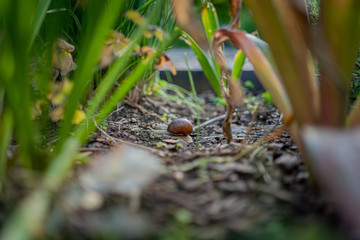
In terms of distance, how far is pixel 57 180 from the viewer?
1.81 feet

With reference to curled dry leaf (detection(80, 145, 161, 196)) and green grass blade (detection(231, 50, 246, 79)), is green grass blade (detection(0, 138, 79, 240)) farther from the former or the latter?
green grass blade (detection(231, 50, 246, 79))

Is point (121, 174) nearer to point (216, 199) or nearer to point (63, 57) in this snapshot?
point (216, 199)

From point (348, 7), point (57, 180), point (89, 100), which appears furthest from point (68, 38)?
point (348, 7)

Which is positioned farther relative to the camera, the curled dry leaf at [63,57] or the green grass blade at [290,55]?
the curled dry leaf at [63,57]

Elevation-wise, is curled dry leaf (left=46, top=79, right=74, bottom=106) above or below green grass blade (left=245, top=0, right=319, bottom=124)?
below

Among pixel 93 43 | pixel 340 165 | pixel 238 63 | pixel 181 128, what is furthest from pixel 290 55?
pixel 238 63

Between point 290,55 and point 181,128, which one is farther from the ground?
point 290,55

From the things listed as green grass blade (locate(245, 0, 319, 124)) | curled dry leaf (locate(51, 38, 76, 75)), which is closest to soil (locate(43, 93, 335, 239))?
green grass blade (locate(245, 0, 319, 124))

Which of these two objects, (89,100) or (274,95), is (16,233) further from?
(89,100)

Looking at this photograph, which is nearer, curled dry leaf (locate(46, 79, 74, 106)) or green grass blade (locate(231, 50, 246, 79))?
curled dry leaf (locate(46, 79, 74, 106))

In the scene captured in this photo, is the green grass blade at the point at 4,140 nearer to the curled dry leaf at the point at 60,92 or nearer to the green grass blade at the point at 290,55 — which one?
the curled dry leaf at the point at 60,92

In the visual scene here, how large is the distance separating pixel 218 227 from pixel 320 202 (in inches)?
7.8

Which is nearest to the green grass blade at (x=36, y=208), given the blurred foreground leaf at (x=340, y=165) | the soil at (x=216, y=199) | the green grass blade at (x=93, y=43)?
the soil at (x=216, y=199)

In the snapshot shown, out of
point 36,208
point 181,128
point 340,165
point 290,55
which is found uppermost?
point 290,55
